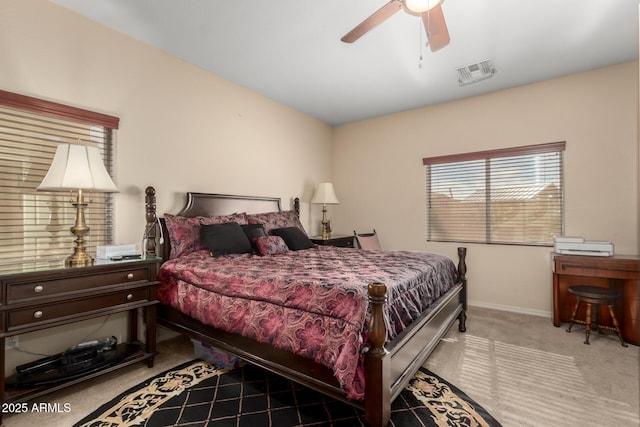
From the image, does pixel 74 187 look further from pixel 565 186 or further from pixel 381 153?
pixel 565 186

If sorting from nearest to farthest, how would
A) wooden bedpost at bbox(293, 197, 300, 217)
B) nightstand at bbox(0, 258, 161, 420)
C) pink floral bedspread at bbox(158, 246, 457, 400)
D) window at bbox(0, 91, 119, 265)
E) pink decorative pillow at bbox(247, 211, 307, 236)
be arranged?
pink floral bedspread at bbox(158, 246, 457, 400)
nightstand at bbox(0, 258, 161, 420)
window at bbox(0, 91, 119, 265)
pink decorative pillow at bbox(247, 211, 307, 236)
wooden bedpost at bbox(293, 197, 300, 217)

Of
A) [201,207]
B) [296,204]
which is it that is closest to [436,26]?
[201,207]

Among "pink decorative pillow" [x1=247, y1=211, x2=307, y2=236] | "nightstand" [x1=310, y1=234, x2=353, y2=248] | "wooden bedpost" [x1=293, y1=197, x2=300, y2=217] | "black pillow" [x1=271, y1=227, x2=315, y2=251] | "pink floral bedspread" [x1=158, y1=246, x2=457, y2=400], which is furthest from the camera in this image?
"wooden bedpost" [x1=293, y1=197, x2=300, y2=217]

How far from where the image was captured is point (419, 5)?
191 centimetres

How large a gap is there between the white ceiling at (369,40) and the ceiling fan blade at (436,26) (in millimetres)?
351

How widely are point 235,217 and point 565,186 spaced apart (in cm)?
377

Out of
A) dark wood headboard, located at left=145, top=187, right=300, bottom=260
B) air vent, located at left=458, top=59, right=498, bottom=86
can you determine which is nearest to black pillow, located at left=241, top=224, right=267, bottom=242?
dark wood headboard, located at left=145, top=187, right=300, bottom=260

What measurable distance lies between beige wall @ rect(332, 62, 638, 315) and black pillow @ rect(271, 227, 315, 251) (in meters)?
1.73

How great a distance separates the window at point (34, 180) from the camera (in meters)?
2.10

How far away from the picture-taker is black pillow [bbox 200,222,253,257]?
2754mm

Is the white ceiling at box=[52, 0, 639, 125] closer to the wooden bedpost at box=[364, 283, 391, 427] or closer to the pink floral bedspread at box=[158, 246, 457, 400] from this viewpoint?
the pink floral bedspread at box=[158, 246, 457, 400]

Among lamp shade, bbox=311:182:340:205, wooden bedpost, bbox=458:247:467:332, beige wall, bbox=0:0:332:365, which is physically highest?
beige wall, bbox=0:0:332:365

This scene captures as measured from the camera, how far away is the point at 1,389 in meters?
1.66

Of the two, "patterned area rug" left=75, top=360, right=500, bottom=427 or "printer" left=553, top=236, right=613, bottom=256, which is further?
"printer" left=553, top=236, right=613, bottom=256
